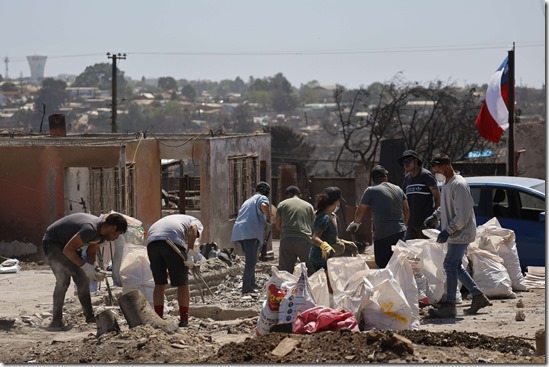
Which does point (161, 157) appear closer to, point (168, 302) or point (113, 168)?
point (113, 168)

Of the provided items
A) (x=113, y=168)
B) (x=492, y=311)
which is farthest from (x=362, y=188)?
(x=492, y=311)

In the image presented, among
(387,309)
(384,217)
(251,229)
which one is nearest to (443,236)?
(384,217)

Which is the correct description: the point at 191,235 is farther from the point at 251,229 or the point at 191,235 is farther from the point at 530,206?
the point at 530,206

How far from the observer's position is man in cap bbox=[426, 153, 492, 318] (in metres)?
11.4

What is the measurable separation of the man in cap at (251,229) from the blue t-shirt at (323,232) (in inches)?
72.1

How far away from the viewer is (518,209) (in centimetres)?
1473

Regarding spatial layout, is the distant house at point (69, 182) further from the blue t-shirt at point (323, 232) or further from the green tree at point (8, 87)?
the green tree at point (8, 87)

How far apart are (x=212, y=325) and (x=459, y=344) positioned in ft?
10.7

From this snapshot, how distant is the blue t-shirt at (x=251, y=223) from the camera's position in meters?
14.3

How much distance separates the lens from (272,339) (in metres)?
9.25

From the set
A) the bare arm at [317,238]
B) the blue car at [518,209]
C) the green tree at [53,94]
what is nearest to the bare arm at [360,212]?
the bare arm at [317,238]

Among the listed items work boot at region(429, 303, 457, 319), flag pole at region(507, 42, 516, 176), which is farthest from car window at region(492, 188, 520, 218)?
flag pole at region(507, 42, 516, 176)

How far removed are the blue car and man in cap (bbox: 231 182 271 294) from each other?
9.22ft

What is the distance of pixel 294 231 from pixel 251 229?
795 millimetres
